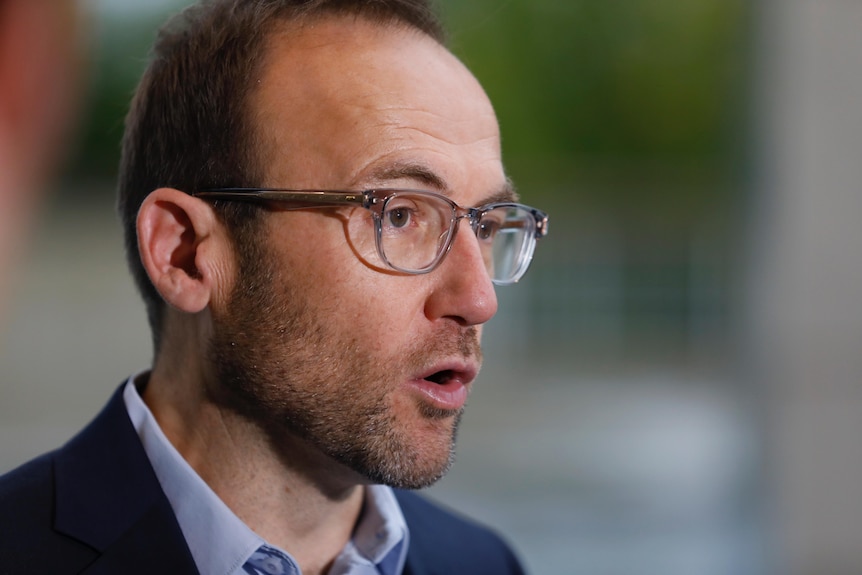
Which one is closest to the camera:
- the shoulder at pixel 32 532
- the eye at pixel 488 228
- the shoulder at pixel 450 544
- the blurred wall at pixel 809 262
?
the shoulder at pixel 32 532

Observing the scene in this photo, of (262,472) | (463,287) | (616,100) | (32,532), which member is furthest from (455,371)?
(616,100)

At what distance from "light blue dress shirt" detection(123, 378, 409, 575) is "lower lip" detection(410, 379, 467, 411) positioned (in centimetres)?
34

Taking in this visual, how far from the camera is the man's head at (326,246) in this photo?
155cm

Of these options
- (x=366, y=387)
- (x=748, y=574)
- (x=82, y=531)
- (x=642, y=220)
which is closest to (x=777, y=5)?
(x=748, y=574)

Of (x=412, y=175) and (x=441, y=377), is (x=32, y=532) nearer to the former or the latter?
(x=441, y=377)

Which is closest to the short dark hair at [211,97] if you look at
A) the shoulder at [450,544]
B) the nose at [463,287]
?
the nose at [463,287]

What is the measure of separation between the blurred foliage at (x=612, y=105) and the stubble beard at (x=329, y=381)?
19.3ft

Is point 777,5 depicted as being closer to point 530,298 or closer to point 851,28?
point 851,28

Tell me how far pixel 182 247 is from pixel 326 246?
0.29 m

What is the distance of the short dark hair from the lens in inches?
64.4

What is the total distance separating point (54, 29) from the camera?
8.09 feet

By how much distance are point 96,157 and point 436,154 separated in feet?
26.2

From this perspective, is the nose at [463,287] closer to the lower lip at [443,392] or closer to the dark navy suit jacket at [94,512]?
the lower lip at [443,392]

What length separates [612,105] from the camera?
11.1 meters
